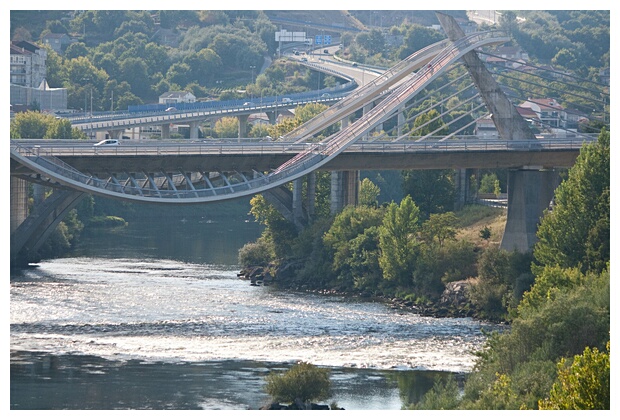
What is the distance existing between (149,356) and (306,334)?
31.6 feet

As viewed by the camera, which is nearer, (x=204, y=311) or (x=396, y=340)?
(x=396, y=340)

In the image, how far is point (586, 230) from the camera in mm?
83750

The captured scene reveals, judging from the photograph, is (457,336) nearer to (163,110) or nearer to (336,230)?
(336,230)

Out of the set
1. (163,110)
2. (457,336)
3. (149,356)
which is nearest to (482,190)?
(163,110)

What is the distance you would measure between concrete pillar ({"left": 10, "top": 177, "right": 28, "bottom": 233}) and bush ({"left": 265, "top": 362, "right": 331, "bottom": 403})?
40487mm

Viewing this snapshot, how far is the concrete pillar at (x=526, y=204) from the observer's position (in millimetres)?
99438

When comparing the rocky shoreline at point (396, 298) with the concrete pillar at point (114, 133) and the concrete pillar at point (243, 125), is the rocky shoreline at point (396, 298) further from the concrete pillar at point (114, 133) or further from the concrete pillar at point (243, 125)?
the concrete pillar at point (243, 125)

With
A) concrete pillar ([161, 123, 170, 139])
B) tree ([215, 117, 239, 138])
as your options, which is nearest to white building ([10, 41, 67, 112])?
tree ([215, 117, 239, 138])

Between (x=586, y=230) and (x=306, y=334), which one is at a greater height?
(x=586, y=230)

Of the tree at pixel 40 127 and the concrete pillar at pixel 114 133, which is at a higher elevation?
the tree at pixel 40 127

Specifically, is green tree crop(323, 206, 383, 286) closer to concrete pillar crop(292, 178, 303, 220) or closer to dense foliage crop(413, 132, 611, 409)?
concrete pillar crop(292, 178, 303, 220)

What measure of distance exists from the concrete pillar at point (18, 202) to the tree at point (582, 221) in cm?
3385

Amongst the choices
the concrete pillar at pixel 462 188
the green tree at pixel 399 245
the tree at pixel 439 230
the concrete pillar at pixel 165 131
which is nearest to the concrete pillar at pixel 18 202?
the green tree at pixel 399 245
